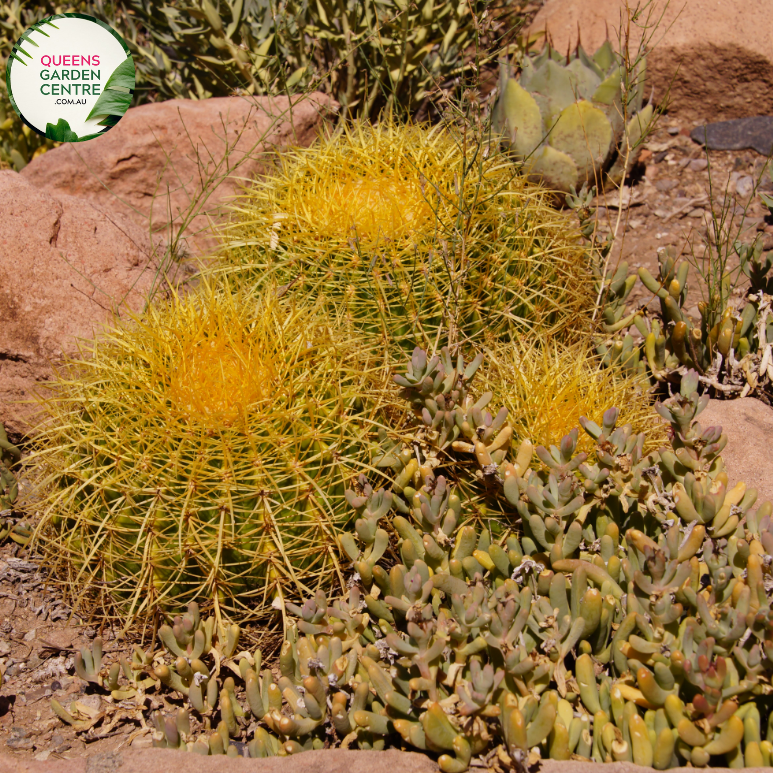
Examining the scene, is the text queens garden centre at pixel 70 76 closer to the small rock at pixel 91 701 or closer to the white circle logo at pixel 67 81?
the white circle logo at pixel 67 81

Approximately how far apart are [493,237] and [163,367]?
4.37 ft

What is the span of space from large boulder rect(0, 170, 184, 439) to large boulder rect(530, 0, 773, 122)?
11.5 ft

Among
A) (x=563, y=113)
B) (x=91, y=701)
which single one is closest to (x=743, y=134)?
(x=563, y=113)

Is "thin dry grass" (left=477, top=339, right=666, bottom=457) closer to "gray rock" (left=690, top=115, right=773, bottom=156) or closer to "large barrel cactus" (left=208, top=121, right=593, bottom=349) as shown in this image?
"large barrel cactus" (left=208, top=121, right=593, bottom=349)

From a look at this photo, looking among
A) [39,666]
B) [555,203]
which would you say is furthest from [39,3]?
[39,666]

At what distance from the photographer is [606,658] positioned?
6.88ft

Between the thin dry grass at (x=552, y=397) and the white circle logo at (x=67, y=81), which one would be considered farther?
the white circle logo at (x=67, y=81)

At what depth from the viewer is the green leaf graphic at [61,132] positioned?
14.9ft

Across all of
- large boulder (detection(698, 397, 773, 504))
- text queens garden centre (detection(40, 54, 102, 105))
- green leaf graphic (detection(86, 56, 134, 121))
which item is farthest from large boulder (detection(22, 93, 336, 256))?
large boulder (detection(698, 397, 773, 504))

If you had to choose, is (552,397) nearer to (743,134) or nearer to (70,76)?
(743,134)

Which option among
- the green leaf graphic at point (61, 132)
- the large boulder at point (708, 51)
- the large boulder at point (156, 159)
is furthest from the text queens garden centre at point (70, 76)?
the large boulder at point (708, 51)

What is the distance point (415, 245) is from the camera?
266 centimetres

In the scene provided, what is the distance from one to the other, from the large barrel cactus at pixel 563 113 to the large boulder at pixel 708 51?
1043 mm

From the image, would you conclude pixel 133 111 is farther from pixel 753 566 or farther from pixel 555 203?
pixel 753 566
